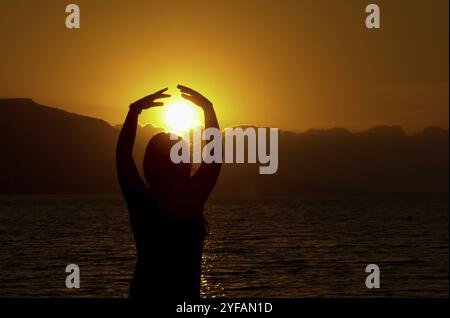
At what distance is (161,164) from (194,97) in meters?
0.51

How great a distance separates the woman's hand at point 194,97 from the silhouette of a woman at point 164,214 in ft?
0.48

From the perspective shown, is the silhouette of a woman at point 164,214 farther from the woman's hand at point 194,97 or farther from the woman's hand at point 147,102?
the woman's hand at point 194,97

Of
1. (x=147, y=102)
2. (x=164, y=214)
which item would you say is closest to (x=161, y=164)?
(x=164, y=214)

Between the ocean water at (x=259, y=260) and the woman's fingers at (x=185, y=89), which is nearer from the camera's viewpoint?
the woman's fingers at (x=185, y=89)

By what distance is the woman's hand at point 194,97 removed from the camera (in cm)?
429

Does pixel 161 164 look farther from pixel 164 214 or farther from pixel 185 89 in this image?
pixel 185 89

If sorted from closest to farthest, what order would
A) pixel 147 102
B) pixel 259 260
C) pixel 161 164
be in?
pixel 161 164 < pixel 147 102 < pixel 259 260

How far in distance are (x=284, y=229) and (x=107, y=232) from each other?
32493 mm

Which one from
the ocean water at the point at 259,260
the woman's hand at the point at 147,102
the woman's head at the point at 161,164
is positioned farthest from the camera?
the ocean water at the point at 259,260

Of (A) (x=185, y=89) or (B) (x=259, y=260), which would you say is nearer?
(A) (x=185, y=89)

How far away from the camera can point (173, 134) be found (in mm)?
4043

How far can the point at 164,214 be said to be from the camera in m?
4.12

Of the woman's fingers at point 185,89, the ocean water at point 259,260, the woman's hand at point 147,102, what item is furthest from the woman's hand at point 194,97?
the ocean water at point 259,260
